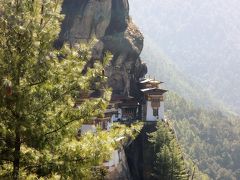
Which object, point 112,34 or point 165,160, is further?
point 112,34

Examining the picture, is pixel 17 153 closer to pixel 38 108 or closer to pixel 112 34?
pixel 38 108

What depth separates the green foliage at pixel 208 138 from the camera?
422 feet

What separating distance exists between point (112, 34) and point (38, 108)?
3706 centimetres

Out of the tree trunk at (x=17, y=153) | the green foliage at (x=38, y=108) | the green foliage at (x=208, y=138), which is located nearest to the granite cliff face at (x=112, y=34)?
the green foliage at (x=38, y=108)

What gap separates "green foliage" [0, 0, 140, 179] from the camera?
10.4 m

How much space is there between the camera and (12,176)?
10125mm

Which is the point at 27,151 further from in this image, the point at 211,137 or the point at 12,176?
the point at 211,137

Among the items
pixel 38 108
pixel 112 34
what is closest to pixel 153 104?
pixel 112 34

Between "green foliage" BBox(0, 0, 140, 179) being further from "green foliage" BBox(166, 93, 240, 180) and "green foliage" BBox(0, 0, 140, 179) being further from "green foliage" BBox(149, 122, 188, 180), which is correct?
"green foliage" BBox(166, 93, 240, 180)

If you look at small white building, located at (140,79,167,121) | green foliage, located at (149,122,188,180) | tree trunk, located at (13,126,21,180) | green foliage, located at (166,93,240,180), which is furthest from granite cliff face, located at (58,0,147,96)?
green foliage, located at (166,93,240,180)

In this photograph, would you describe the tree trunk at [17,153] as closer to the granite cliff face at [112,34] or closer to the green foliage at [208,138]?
the granite cliff face at [112,34]

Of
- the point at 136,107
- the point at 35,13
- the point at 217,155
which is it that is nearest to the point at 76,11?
the point at 136,107

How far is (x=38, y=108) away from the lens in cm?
1075

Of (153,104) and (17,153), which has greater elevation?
(153,104)
